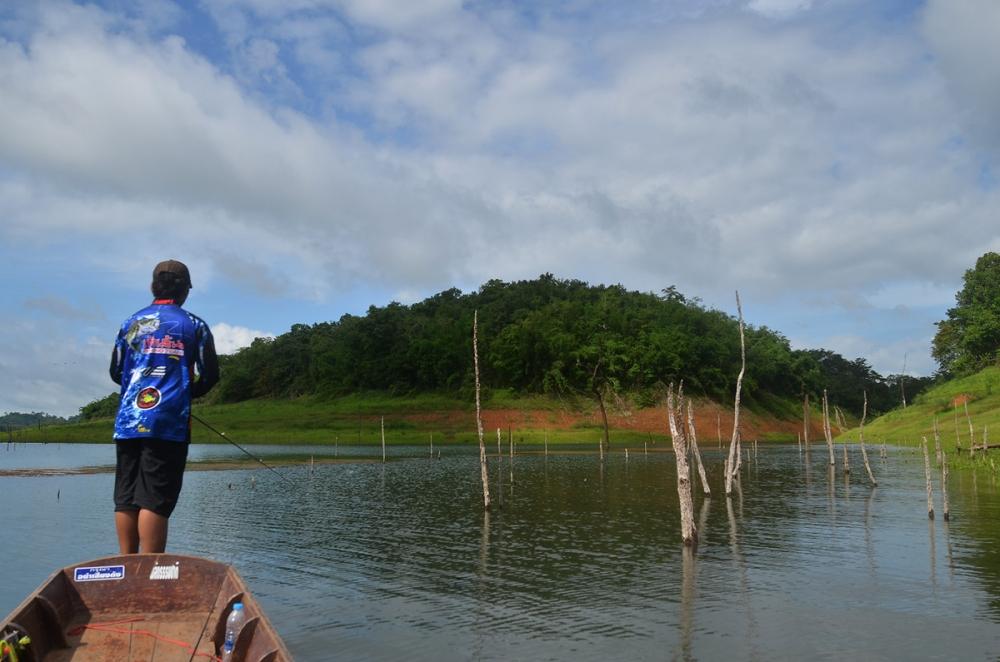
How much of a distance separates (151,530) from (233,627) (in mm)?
1265

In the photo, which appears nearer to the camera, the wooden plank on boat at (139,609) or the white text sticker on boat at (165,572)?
the wooden plank on boat at (139,609)

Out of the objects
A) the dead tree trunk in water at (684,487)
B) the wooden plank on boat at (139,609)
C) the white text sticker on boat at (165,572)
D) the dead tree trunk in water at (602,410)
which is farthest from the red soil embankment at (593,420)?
the white text sticker on boat at (165,572)

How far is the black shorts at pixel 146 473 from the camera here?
24.0 feet

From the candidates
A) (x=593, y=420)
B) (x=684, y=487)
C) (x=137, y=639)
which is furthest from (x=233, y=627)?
(x=593, y=420)

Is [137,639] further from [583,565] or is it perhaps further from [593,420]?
[593,420]

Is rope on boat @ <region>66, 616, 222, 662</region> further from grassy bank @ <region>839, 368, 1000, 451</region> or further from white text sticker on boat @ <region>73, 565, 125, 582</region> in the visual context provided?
grassy bank @ <region>839, 368, 1000, 451</region>

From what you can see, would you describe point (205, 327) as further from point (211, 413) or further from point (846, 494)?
point (211, 413)

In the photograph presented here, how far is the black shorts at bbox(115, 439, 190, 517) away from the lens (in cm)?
732

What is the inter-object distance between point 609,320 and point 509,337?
16.1m

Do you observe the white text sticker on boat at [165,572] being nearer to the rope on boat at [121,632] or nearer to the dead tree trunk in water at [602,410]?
the rope on boat at [121,632]

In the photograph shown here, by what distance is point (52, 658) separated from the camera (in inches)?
273

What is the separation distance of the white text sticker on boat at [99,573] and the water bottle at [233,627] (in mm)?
1276

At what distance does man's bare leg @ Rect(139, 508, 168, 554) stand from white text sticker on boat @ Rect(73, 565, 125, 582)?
33 cm

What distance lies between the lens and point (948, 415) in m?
68.6
